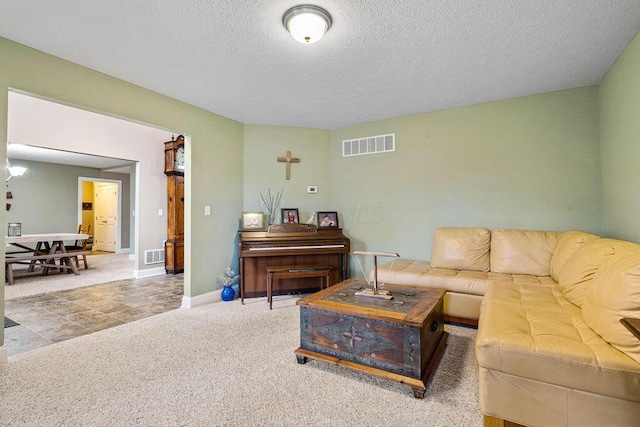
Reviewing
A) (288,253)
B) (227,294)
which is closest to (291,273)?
(288,253)

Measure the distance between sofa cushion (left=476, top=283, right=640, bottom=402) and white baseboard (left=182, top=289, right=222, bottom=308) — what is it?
10.1 feet

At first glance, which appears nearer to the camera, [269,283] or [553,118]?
[553,118]

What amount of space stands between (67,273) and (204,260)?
3.88m

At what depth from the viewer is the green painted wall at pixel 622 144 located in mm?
2246

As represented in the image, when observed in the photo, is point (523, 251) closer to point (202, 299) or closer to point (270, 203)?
point (270, 203)

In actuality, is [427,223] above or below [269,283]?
above

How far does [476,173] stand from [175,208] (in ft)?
16.1

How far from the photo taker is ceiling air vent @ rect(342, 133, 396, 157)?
161 inches

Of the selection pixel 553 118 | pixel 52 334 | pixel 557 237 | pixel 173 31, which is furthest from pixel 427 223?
pixel 52 334

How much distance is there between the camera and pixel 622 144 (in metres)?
2.48

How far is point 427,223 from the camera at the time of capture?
3.82m

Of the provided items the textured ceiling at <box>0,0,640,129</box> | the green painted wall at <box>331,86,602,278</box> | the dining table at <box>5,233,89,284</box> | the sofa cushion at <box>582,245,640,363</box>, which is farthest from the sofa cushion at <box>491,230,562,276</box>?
the dining table at <box>5,233,89,284</box>

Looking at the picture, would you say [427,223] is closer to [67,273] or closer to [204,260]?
[204,260]

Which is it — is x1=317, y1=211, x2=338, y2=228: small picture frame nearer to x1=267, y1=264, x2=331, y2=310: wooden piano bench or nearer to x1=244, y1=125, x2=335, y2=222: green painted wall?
x1=244, y1=125, x2=335, y2=222: green painted wall
